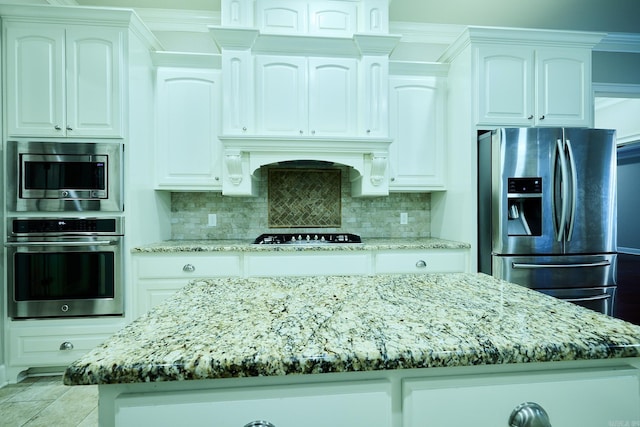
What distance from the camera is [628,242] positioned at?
25.7 ft

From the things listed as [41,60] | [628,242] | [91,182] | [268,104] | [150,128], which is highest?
[41,60]

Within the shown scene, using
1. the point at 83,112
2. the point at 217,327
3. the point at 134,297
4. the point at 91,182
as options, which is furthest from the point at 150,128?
the point at 217,327

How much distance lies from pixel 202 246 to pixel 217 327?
5.74 ft

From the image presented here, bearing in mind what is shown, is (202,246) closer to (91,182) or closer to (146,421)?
(91,182)

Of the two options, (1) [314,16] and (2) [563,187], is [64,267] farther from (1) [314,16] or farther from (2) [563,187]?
(2) [563,187]

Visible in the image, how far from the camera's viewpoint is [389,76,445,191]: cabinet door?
8.84ft

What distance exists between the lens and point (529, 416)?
0.59 meters

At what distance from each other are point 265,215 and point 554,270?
2268 mm

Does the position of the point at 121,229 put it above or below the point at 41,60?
below

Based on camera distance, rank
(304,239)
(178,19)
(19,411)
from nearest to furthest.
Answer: (19,411) < (304,239) < (178,19)

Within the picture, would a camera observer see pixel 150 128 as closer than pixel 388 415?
No

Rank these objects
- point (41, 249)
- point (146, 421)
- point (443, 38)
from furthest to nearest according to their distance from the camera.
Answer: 1. point (443, 38)
2. point (41, 249)
3. point (146, 421)

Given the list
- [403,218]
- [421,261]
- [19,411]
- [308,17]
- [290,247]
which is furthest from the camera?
[403,218]

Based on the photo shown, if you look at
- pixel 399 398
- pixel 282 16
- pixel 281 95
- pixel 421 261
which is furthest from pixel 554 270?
pixel 282 16
